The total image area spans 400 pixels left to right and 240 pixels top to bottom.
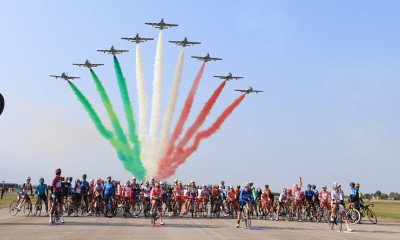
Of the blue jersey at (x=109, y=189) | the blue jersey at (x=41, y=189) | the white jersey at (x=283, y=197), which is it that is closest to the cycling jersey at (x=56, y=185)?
the blue jersey at (x=41, y=189)

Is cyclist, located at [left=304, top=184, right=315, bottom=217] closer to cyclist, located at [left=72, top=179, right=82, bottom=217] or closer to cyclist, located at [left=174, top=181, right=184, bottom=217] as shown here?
cyclist, located at [left=174, top=181, right=184, bottom=217]

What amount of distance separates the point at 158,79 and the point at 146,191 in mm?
27938

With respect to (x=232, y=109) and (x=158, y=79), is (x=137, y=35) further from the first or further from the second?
(x=232, y=109)

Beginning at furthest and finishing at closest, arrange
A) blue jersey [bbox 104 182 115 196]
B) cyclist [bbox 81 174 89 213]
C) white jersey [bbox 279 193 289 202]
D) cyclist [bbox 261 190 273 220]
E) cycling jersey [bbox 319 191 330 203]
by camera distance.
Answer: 1. cyclist [bbox 261 190 273 220]
2. white jersey [bbox 279 193 289 202]
3. cyclist [bbox 81 174 89 213]
4. cycling jersey [bbox 319 191 330 203]
5. blue jersey [bbox 104 182 115 196]

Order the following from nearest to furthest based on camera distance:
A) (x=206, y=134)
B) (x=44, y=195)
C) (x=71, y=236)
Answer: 1. (x=71, y=236)
2. (x=44, y=195)
3. (x=206, y=134)

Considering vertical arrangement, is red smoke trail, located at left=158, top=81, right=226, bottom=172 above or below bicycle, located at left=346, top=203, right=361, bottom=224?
above

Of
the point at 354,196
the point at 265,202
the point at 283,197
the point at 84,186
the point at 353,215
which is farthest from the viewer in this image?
the point at 265,202

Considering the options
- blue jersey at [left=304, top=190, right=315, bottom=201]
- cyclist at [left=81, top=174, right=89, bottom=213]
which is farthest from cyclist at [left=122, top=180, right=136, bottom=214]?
blue jersey at [left=304, top=190, right=315, bottom=201]

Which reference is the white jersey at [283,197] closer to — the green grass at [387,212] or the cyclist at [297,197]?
the cyclist at [297,197]

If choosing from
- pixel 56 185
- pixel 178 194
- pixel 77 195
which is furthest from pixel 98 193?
pixel 56 185

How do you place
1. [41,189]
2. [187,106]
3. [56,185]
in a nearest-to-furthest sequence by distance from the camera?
[56,185]
[41,189]
[187,106]

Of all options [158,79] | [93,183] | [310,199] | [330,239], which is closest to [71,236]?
[330,239]

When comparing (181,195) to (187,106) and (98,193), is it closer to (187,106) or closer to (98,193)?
(98,193)

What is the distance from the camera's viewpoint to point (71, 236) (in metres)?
13.7
